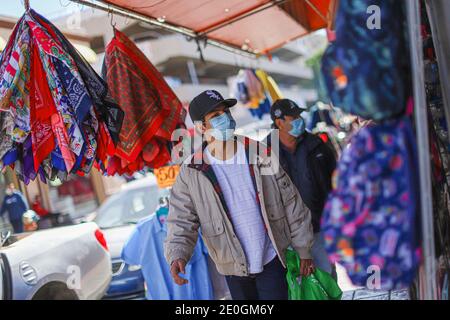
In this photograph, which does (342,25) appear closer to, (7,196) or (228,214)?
(228,214)

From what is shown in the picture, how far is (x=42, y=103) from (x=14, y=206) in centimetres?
274

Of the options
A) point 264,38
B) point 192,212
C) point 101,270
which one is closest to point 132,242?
point 101,270

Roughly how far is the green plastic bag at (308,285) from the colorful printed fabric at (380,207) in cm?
125

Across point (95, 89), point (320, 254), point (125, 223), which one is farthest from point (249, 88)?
point (95, 89)

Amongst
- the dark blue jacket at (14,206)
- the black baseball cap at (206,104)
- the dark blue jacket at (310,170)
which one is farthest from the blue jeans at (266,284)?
the dark blue jacket at (14,206)

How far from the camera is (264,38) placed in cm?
620

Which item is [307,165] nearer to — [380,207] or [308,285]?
[308,285]

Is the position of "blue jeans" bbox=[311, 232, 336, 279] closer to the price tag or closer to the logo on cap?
the price tag

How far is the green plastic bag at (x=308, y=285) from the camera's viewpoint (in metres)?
2.99

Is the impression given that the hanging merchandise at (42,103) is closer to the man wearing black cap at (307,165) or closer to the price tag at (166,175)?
the price tag at (166,175)

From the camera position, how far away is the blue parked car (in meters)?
6.11

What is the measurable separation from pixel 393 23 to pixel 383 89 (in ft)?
0.92

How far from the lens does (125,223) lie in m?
6.79

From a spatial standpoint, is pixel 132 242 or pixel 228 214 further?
pixel 132 242
